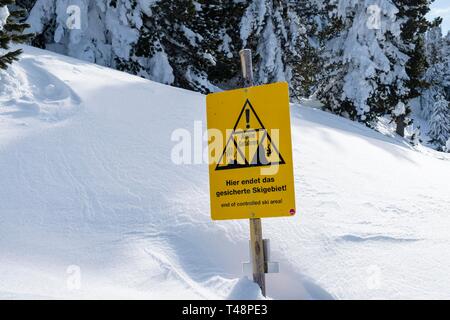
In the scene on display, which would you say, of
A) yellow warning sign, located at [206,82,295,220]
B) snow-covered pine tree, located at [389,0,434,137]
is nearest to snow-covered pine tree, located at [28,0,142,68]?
snow-covered pine tree, located at [389,0,434,137]

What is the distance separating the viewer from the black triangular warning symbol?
3729 millimetres

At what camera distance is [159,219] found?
519 cm

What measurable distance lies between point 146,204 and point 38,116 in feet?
9.67

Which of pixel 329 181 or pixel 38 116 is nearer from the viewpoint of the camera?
pixel 329 181

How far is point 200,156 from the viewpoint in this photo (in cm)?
702

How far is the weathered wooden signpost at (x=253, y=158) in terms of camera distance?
3697 mm

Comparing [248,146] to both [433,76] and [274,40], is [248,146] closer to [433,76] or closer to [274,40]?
[274,40]

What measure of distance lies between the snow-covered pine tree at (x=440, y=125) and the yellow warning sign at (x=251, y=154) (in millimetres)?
46726

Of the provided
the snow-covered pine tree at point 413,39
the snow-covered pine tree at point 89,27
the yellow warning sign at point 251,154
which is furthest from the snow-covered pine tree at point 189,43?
the yellow warning sign at point 251,154

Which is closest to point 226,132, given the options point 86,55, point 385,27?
point 86,55

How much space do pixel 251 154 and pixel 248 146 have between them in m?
0.07

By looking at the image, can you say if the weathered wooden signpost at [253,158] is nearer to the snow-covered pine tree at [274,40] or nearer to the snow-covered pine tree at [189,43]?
the snow-covered pine tree at [189,43]

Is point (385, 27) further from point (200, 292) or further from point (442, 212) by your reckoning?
point (200, 292)
